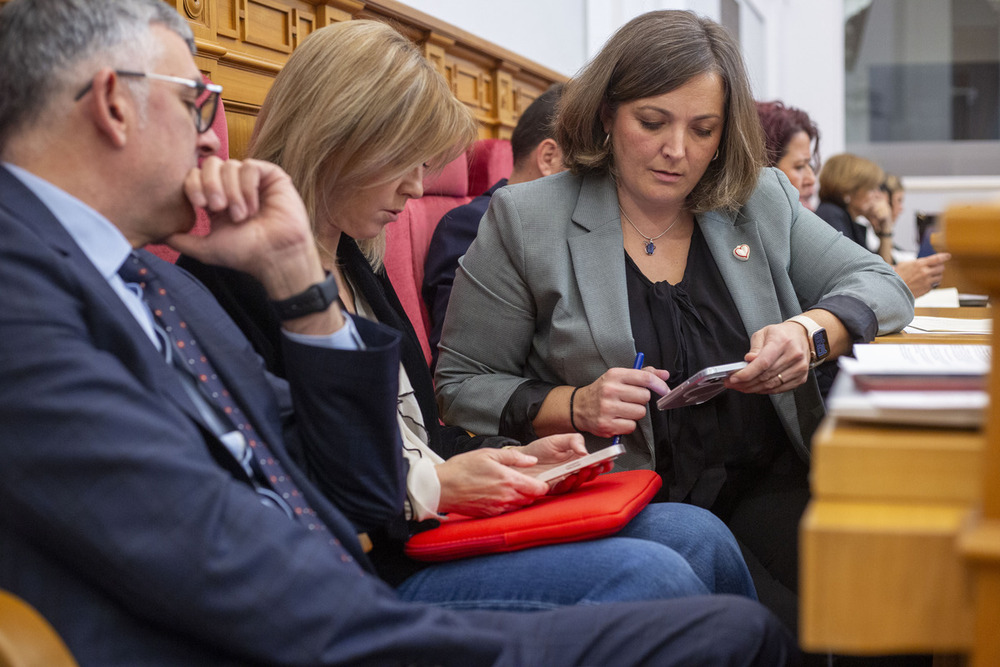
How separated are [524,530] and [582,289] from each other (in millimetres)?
577

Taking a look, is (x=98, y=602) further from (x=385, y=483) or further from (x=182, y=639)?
(x=385, y=483)

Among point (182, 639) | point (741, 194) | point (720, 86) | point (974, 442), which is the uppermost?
point (720, 86)

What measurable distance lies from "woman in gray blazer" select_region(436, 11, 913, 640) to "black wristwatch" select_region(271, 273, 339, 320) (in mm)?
608

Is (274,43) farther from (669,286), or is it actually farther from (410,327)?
(669,286)

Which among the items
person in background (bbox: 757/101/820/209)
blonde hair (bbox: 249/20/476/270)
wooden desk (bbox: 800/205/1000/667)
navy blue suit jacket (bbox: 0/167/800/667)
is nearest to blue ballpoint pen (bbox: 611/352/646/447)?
blonde hair (bbox: 249/20/476/270)

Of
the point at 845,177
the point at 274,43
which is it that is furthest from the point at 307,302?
the point at 845,177

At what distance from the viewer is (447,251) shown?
238cm

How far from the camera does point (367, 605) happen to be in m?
0.81

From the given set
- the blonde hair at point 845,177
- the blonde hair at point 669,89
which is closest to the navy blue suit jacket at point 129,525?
the blonde hair at point 669,89

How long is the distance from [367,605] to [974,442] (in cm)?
49

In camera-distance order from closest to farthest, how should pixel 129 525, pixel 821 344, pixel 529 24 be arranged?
pixel 129 525, pixel 821 344, pixel 529 24

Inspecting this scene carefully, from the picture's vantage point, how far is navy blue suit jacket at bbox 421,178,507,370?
236 centimetres

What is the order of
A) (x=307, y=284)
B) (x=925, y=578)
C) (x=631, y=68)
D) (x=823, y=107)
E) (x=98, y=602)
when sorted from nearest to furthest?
1. (x=925, y=578)
2. (x=98, y=602)
3. (x=307, y=284)
4. (x=631, y=68)
5. (x=823, y=107)

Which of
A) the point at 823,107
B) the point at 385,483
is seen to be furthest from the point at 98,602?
the point at 823,107
